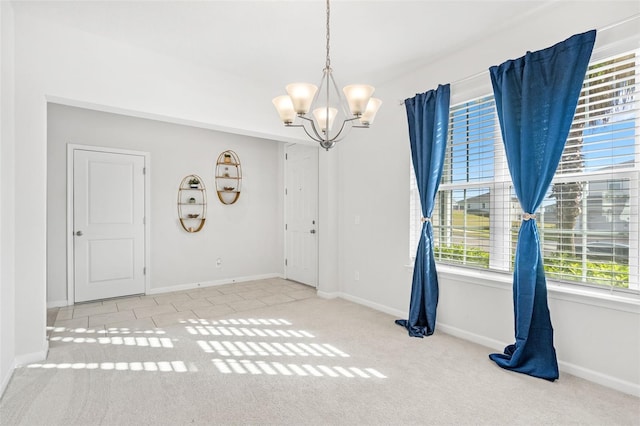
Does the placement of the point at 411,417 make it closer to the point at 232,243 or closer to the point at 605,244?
the point at 605,244

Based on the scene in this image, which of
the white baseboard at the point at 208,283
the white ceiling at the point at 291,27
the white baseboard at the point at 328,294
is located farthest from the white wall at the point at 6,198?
the white baseboard at the point at 328,294

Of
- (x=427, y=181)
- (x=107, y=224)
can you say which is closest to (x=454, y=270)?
(x=427, y=181)

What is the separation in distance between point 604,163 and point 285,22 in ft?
8.60

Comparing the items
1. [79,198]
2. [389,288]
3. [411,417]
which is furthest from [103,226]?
[411,417]

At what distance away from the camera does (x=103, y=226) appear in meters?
4.48

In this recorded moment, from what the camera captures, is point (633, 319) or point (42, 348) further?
point (42, 348)

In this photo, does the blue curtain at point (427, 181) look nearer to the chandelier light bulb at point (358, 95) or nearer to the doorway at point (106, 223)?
the chandelier light bulb at point (358, 95)

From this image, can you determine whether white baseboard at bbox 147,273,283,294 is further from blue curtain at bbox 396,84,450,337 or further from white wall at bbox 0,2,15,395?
blue curtain at bbox 396,84,450,337

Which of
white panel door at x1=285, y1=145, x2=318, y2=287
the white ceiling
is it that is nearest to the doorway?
the white ceiling

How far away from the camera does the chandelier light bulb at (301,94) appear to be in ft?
6.64

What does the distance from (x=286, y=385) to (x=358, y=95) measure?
1999mm

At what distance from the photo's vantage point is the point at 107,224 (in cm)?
450

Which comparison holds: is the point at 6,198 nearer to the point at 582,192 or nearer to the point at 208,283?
the point at 208,283

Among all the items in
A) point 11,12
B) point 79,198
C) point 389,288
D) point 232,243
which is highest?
point 11,12
